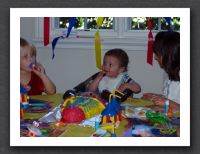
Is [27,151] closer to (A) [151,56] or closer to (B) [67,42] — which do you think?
(B) [67,42]

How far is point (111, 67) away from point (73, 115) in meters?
0.36

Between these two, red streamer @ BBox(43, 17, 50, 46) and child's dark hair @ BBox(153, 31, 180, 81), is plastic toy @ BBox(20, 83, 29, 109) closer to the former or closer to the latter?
red streamer @ BBox(43, 17, 50, 46)

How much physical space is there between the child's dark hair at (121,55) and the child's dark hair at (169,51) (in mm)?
128

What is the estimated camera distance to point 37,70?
1.72 meters

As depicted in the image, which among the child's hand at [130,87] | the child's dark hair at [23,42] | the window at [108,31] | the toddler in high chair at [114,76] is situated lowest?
the child's hand at [130,87]

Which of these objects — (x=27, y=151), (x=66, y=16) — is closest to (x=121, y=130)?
(x=27, y=151)

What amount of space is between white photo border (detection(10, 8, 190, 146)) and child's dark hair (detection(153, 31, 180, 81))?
52mm

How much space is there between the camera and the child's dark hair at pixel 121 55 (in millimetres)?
1796

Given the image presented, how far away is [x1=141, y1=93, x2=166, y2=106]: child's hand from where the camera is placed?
1.63m

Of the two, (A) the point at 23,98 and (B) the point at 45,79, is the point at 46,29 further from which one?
(A) the point at 23,98

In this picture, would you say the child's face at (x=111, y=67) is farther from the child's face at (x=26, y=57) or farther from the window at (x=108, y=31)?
the child's face at (x=26, y=57)

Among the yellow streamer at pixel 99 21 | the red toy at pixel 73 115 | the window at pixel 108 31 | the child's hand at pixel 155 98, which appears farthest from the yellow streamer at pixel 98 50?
the red toy at pixel 73 115

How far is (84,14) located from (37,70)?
37 centimetres

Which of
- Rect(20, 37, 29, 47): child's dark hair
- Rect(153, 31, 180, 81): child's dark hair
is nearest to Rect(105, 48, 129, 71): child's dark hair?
Rect(153, 31, 180, 81): child's dark hair
